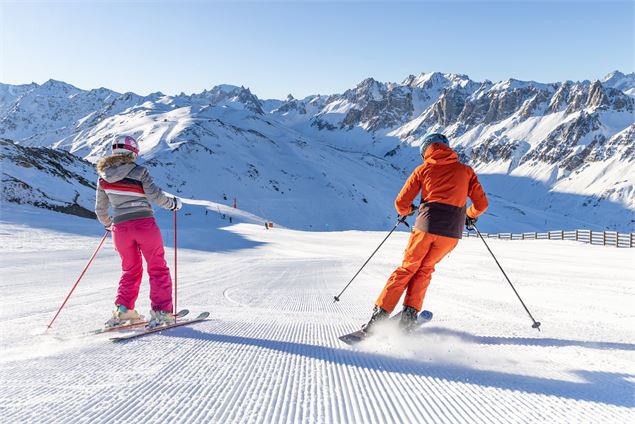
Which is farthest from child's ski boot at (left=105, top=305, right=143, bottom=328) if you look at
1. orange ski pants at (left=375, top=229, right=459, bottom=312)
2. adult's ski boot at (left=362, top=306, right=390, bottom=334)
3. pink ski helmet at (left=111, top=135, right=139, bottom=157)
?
orange ski pants at (left=375, top=229, right=459, bottom=312)

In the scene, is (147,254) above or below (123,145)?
below

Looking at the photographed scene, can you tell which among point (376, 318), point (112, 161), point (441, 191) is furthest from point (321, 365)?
point (112, 161)

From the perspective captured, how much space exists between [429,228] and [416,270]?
17.0 inches

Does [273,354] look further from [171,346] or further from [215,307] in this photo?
[215,307]

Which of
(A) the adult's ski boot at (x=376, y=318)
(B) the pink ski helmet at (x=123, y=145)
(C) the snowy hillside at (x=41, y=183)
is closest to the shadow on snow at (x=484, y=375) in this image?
(A) the adult's ski boot at (x=376, y=318)

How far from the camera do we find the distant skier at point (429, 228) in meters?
3.79

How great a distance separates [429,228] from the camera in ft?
12.4

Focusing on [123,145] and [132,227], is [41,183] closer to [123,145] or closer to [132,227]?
[123,145]

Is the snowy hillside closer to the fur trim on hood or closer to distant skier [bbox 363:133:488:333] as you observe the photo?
the fur trim on hood

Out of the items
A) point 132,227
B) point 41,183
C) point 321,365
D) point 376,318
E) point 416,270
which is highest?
point 41,183

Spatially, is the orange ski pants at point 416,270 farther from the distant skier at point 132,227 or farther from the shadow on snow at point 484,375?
the distant skier at point 132,227

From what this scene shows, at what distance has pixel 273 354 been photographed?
3.07 metres

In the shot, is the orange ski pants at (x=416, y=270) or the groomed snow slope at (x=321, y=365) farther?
the orange ski pants at (x=416, y=270)

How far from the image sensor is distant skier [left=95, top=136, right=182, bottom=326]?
13.4ft
